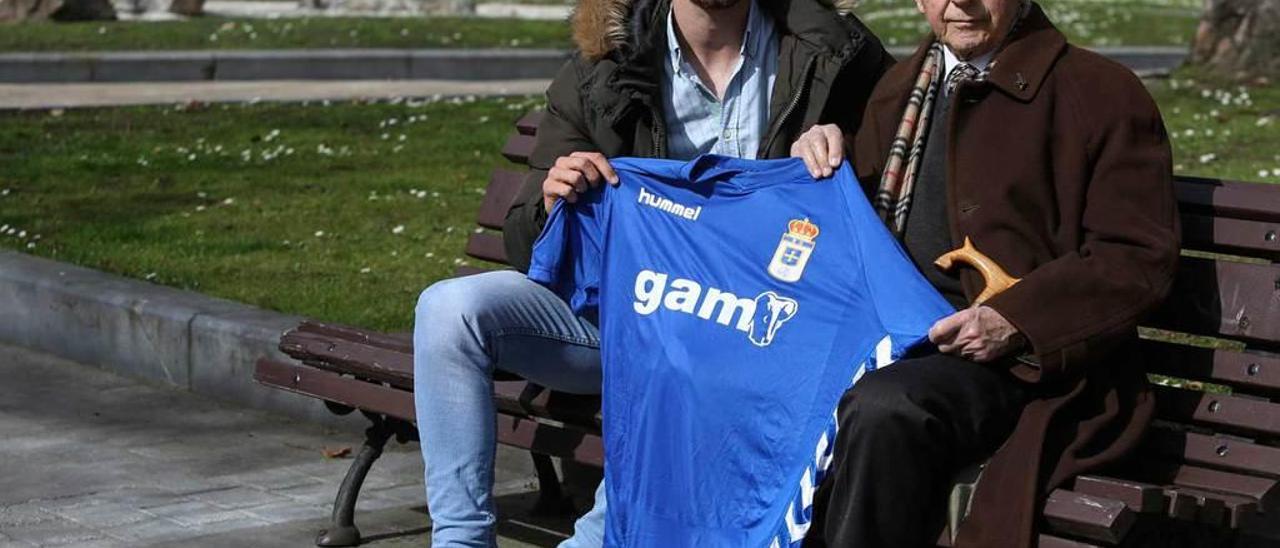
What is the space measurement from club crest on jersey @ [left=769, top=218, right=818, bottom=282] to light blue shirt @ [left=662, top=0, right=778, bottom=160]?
17.1 inches

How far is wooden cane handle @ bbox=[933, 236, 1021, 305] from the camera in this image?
3924mm

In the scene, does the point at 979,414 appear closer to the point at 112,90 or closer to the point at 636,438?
the point at 636,438

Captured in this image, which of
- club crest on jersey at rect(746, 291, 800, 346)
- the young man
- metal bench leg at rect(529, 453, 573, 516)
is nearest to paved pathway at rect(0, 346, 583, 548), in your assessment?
metal bench leg at rect(529, 453, 573, 516)

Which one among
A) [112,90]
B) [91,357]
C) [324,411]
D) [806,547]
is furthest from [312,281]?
[112,90]

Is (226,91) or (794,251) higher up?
(794,251)

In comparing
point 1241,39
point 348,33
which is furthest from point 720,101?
point 348,33

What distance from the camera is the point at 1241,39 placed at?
1225cm

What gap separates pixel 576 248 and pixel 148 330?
2738 mm

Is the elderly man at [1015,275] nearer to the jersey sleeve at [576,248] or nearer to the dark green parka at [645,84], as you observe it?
the dark green parka at [645,84]

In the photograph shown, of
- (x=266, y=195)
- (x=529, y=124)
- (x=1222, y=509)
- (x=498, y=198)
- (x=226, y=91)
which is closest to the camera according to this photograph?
(x=1222, y=509)

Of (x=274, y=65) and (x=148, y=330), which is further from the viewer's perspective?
(x=274, y=65)

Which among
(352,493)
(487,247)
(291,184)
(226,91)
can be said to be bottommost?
(226,91)

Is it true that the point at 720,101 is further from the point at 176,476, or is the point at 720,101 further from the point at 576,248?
the point at 176,476

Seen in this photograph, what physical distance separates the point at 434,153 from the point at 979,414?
703cm
